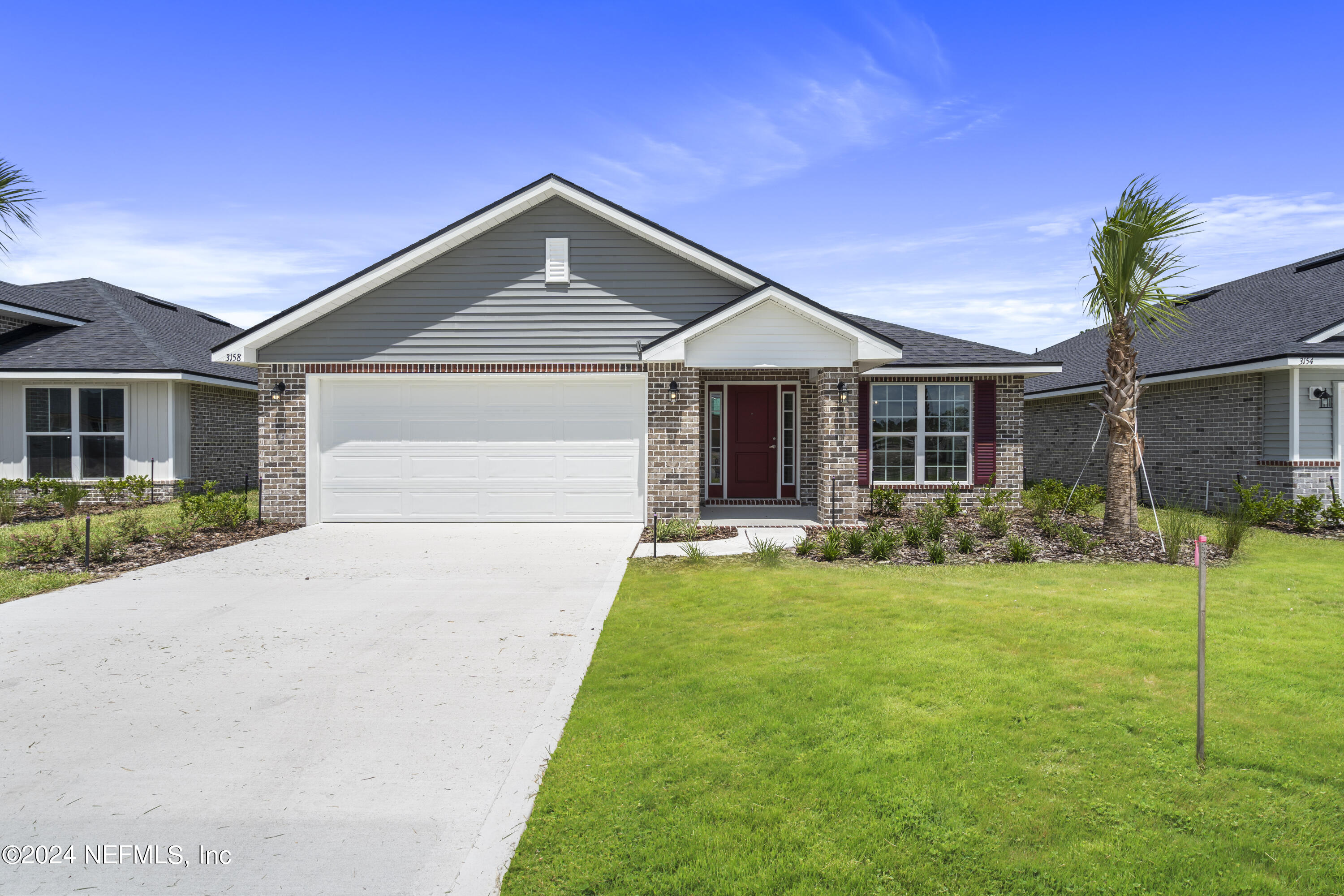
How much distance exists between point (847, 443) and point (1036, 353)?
51.8 ft

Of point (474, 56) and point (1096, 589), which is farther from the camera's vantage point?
point (474, 56)

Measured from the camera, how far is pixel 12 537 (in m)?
9.83

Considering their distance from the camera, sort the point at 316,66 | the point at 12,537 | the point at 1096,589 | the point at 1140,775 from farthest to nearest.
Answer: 1. the point at 316,66
2. the point at 12,537
3. the point at 1096,589
4. the point at 1140,775

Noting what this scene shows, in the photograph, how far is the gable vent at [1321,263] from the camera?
16.4m

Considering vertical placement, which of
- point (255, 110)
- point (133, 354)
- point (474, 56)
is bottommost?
point (133, 354)

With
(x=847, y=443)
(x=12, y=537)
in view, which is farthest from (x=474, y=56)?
(x=12, y=537)

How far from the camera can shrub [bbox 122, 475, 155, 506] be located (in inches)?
591

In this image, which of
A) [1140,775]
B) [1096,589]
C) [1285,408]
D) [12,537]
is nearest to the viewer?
[1140,775]

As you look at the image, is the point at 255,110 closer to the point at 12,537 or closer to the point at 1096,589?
the point at 12,537

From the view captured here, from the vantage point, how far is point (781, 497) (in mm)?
15117

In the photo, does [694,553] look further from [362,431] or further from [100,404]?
[100,404]

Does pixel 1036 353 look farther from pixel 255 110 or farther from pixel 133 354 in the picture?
pixel 133 354

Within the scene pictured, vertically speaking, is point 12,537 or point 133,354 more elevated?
point 133,354

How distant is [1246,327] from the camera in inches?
591
